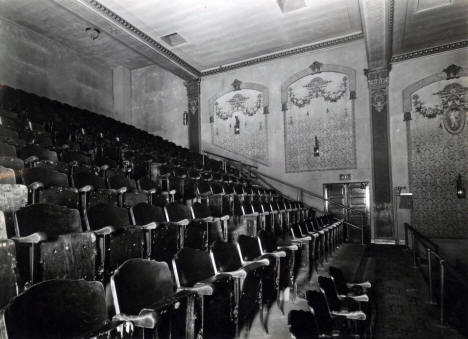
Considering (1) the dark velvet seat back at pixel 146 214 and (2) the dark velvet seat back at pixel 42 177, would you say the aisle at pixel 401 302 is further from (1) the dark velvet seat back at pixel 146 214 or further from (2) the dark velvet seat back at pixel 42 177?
(2) the dark velvet seat back at pixel 42 177

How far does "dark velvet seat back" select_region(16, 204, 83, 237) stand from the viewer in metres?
1.42

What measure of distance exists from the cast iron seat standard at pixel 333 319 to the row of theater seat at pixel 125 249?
0.31 metres

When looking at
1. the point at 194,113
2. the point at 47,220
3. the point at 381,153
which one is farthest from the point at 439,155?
the point at 47,220

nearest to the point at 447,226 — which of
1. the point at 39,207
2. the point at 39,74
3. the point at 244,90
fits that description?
the point at 244,90

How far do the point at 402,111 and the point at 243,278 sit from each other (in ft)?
15.3

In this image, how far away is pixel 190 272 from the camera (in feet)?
4.69

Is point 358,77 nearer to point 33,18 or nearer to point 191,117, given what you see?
point 191,117

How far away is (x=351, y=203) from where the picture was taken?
17.8ft

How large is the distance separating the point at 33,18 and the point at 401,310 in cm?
626

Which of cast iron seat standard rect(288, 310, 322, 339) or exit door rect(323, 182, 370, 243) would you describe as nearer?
cast iron seat standard rect(288, 310, 322, 339)

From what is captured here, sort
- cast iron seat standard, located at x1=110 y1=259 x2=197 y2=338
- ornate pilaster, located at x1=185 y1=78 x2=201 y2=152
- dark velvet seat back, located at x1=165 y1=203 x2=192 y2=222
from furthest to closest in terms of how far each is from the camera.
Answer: ornate pilaster, located at x1=185 y1=78 x2=201 y2=152, dark velvet seat back, located at x1=165 y1=203 x2=192 y2=222, cast iron seat standard, located at x1=110 y1=259 x2=197 y2=338

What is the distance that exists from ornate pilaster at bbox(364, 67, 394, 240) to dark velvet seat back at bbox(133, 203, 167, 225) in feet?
13.1

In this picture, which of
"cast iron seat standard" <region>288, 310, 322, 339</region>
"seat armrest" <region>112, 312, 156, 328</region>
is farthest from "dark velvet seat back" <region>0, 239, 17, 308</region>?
"cast iron seat standard" <region>288, 310, 322, 339</region>

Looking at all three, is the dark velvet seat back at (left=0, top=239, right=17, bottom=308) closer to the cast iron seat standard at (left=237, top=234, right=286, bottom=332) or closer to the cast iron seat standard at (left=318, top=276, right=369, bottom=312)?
the cast iron seat standard at (left=237, top=234, right=286, bottom=332)
